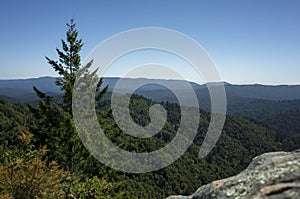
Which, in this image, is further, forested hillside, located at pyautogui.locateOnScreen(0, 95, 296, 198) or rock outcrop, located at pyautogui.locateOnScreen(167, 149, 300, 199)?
forested hillside, located at pyautogui.locateOnScreen(0, 95, 296, 198)

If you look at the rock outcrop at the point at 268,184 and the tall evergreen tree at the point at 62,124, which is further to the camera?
the tall evergreen tree at the point at 62,124

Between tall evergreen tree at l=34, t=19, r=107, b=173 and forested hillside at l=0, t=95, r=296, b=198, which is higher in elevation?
tall evergreen tree at l=34, t=19, r=107, b=173

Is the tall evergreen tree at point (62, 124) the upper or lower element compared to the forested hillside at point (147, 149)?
upper

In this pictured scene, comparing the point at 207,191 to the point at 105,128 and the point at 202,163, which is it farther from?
the point at 202,163

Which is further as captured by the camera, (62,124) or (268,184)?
(62,124)

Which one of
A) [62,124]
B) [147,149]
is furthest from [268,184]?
[147,149]

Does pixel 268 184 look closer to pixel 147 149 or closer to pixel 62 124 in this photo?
pixel 62 124

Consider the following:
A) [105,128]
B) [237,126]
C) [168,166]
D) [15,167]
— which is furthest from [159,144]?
[15,167]

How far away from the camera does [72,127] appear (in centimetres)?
1652

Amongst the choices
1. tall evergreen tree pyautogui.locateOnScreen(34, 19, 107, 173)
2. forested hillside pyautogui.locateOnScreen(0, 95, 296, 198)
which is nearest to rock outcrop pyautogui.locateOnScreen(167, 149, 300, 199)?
forested hillside pyautogui.locateOnScreen(0, 95, 296, 198)

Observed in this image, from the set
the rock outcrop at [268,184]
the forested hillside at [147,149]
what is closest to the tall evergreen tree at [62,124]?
the forested hillside at [147,149]

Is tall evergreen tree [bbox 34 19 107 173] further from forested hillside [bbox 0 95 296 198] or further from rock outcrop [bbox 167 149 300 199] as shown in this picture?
rock outcrop [bbox 167 149 300 199]

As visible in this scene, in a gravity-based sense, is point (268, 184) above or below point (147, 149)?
above

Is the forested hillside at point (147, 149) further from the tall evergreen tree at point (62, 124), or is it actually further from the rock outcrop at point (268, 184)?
the rock outcrop at point (268, 184)
